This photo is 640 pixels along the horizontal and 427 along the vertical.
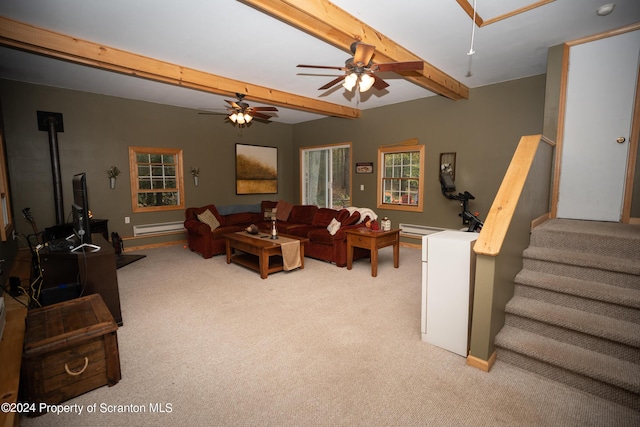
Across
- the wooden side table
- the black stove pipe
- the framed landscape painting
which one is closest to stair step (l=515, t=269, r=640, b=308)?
the wooden side table

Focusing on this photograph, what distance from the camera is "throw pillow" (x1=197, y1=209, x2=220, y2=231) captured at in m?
5.64

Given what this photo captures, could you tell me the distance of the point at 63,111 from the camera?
16.7ft

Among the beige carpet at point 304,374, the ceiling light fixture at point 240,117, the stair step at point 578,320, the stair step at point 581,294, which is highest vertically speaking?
the ceiling light fixture at point 240,117

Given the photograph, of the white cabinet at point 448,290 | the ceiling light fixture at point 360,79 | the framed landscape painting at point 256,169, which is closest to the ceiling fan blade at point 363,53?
the ceiling light fixture at point 360,79

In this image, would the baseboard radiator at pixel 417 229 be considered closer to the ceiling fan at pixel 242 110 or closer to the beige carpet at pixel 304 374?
the beige carpet at pixel 304 374

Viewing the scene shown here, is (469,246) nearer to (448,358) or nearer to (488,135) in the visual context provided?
(448,358)

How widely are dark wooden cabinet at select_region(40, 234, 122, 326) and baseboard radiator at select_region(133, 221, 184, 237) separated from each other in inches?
126

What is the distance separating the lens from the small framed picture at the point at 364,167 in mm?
6743

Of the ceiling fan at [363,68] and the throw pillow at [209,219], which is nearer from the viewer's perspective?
the ceiling fan at [363,68]

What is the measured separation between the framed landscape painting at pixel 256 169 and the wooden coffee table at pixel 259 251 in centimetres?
274

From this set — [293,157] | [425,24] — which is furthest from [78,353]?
[293,157]

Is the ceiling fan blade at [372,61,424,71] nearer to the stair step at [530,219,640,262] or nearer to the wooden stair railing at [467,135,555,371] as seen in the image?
the wooden stair railing at [467,135,555,371]

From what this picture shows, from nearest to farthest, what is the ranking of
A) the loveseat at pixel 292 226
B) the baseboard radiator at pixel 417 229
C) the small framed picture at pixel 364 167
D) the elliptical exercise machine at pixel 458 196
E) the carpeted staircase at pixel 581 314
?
1. the carpeted staircase at pixel 581 314
2. the loveseat at pixel 292 226
3. the elliptical exercise machine at pixel 458 196
4. the baseboard radiator at pixel 417 229
5. the small framed picture at pixel 364 167

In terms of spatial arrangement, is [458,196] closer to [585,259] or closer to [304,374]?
[585,259]
